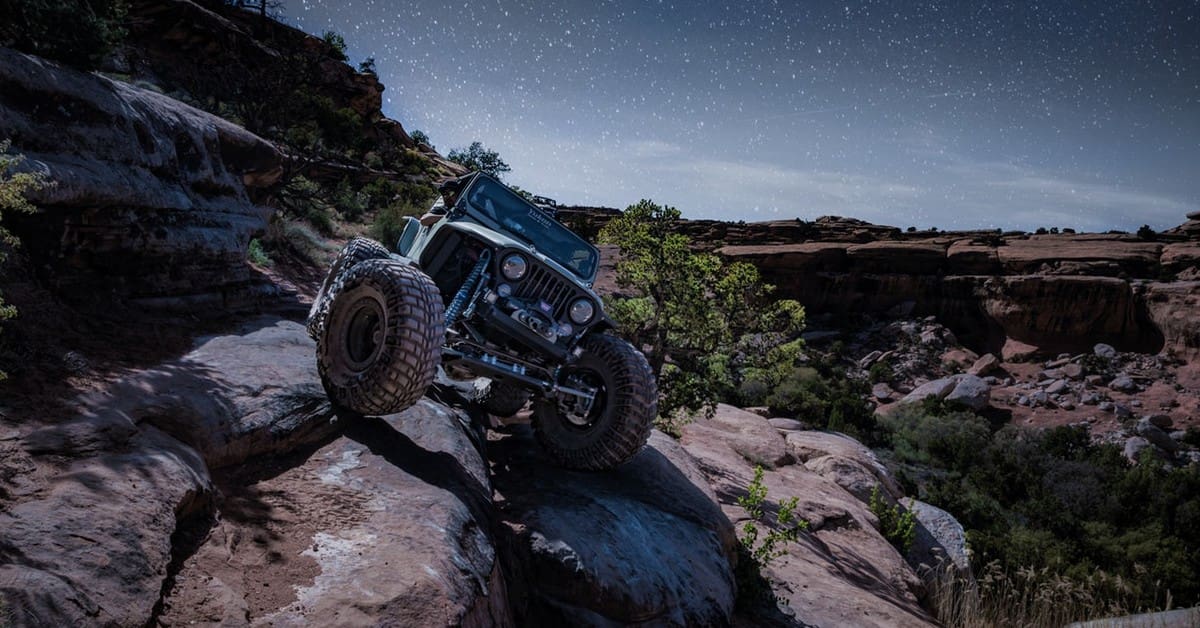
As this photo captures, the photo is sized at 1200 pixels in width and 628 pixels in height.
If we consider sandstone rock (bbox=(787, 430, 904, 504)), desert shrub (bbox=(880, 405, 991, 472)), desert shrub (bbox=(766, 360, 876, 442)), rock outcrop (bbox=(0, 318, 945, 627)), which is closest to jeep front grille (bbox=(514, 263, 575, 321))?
rock outcrop (bbox=(0, 318, 945, 627))

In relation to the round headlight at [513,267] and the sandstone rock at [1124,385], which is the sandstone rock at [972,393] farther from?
the round headlight at [513,267]

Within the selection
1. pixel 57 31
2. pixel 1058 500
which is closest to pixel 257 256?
pixel 57 31

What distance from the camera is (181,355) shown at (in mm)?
5227

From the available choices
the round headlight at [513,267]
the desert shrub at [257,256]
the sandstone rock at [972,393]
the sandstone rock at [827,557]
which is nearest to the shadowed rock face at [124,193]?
the desert shrub at [257,256]

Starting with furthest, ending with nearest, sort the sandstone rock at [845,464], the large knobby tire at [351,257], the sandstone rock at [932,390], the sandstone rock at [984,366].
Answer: the sandstone rock at [984,366] < the sandstone rock at [932,390] < the sandstone rock at [845,464] < the large knobby tire at [351,257]

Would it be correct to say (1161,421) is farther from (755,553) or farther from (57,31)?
(57,31)

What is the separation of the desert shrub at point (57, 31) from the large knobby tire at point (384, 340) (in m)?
5.42

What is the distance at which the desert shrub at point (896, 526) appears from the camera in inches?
338

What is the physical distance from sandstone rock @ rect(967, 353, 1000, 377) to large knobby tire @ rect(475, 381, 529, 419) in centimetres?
3523

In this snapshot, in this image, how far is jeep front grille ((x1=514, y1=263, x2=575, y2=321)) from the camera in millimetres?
5465

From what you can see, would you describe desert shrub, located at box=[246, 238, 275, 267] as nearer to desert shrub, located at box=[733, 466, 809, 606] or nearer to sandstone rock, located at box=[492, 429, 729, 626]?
sandstone rock, located at box=[492, 429, 729, 626]

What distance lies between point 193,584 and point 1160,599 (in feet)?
52.8

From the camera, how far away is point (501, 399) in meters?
7.30

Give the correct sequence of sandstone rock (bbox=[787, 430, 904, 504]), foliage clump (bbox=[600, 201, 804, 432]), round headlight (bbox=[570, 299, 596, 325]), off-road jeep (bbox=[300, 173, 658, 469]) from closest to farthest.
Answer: off-road jeep (bbox=[300, 173, 658, 469]) < round headlight (bbox=[570, 299, 596, 325]) < sandstone rock (bbox=[787, 430, 904, 504]) < foliage clump (bbox=[600, 201, 804, 432])
